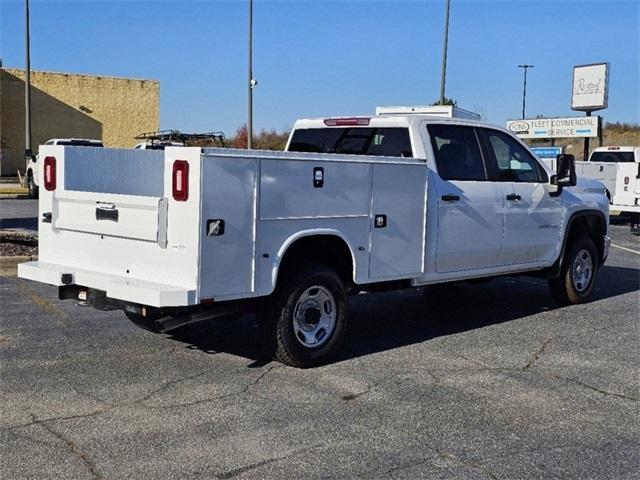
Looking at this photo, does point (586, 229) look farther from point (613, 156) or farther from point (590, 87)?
point (590, 87)

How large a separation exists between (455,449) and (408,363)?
6.58ft

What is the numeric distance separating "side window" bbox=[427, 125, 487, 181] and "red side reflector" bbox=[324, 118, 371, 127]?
0.71 metres

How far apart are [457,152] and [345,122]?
1197mm

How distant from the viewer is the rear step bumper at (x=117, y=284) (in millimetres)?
5637

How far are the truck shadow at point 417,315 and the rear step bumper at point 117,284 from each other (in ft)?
4.10

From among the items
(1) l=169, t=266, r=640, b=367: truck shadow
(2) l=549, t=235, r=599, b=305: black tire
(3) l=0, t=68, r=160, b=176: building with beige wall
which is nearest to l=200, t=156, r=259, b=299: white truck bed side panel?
(1) l=169, t=266, r=640, b=367: truck shadow

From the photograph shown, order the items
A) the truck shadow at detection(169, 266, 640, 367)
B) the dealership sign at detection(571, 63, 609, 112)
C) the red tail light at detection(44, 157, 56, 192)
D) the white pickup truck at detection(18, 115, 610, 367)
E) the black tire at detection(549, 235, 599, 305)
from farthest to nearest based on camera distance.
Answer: the dealership sign at detection(571, 63, 609, 112), the black tire at detection(549, 235, 599, 305), the truck shadow at detection(169, 266, 640, 367), the red tail light at detection(44, 157, 56, 192), the white pickup truck at detection(18, 115, 610, 367)

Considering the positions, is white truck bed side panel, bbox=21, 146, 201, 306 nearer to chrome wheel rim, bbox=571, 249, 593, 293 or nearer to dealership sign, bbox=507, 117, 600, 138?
chrome wheel rim, bbox=571, 249, 593, 293

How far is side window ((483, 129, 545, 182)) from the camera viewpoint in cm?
854

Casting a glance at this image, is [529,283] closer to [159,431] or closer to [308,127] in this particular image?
[308,127]

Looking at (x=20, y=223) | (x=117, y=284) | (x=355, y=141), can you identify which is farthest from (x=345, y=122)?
(x=20, y=223)

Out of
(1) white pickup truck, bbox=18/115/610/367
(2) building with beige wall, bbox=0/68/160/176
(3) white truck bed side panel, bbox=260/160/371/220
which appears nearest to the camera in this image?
(1) white pickup truck, bbox=18/115/610/367

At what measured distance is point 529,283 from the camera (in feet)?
38.1

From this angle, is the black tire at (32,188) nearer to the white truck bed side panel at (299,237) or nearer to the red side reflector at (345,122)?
the red side reflector at (345,122)
